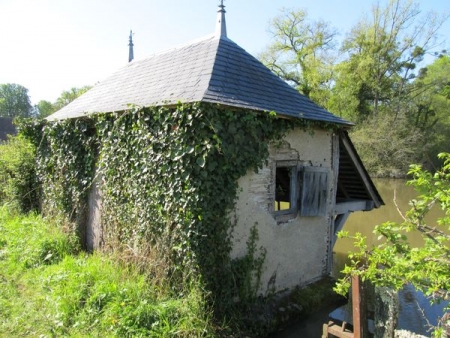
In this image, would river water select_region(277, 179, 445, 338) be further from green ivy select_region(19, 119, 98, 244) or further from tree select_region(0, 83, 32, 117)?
tree select_region(0, 83, 32, 117)

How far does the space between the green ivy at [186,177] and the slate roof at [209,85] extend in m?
0.25

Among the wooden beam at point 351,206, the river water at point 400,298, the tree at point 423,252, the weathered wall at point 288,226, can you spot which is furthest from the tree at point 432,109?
the tree at point 423,252

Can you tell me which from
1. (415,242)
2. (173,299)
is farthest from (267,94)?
(415,242)

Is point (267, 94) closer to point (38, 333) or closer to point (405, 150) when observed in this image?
point (38, 333)

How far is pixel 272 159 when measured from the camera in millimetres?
5766

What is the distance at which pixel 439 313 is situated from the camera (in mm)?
7137

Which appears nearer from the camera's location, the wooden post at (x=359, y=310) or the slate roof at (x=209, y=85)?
the wooden post at (x=359, y=310)

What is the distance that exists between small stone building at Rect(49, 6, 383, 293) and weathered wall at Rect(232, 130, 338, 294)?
0.02m

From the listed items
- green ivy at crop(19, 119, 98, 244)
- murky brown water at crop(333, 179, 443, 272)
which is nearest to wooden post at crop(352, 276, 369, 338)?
murky brown water at crop(333, 179, 443, 272)

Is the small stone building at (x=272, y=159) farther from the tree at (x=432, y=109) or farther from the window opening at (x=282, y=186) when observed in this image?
the tree at (x=432, y=109)

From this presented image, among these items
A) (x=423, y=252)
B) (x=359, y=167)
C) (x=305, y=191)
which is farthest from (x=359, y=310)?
(x=359, y=167)

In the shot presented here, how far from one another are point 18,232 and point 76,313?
434 cm

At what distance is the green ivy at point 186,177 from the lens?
4684 millimetres

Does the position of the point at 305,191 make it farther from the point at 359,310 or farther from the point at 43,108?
the point at 43,108
